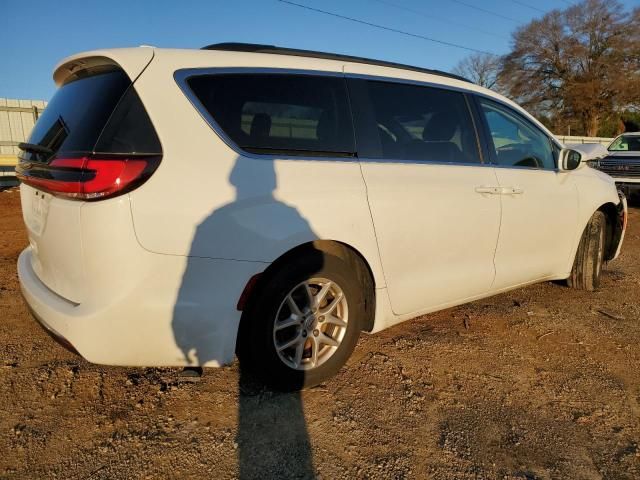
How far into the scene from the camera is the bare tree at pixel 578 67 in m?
34.2

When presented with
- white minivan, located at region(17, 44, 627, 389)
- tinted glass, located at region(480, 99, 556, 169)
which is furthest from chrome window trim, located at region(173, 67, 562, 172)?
tinted glass, located at region(480, 99, 556, 169)

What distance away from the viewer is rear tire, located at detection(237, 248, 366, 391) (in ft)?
8.43

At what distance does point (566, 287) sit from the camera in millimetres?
5070

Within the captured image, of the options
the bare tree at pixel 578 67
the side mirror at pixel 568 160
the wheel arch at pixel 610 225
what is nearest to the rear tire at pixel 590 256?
the wheel arch at pixel 610 225

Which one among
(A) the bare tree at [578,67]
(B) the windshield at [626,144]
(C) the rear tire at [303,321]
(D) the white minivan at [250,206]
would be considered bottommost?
(C) the rear tire at [303,321]

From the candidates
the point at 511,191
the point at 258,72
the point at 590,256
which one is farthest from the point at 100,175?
the point at 590,256

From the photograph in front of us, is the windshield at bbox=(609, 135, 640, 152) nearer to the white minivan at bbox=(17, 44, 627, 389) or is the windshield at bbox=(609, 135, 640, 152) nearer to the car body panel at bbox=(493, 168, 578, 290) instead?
the car body panel at bbox=(493, 168, 578, 290)

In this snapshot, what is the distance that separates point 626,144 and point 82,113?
618 inches

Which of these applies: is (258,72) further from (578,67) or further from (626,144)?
(578,67)

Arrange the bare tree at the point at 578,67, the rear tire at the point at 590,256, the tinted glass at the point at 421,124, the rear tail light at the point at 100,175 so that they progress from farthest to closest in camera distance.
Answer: the bare tree at the point at 578,67 < the rear tire at the point at 590,256 < the tinted glass at the point at 421,124 < the rear tail light at the point at 100,175

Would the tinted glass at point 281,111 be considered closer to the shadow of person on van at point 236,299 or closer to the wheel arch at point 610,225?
the shadow of person on van at point 236,299

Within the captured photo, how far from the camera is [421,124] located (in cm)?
338

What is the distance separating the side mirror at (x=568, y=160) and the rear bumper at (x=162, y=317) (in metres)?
3.01

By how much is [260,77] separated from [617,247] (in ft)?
14.1
